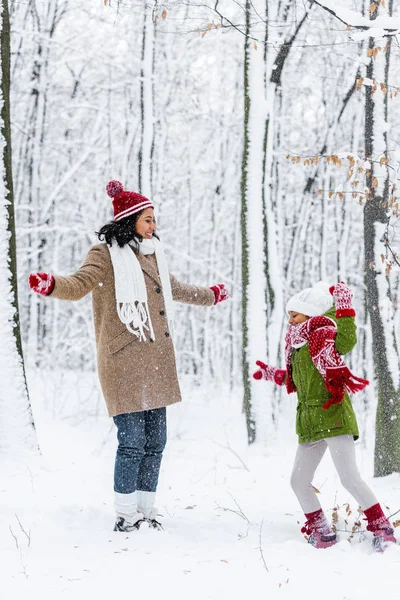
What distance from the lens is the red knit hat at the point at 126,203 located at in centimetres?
425

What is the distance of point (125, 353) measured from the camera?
415 cm

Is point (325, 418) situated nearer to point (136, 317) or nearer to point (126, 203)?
point (136, 317)

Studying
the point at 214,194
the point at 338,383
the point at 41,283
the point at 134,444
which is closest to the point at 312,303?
the point at 338,383

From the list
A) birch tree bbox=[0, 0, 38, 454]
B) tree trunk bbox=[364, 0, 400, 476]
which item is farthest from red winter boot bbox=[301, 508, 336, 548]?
birch tree bbox=[0, 0, 38, 454]

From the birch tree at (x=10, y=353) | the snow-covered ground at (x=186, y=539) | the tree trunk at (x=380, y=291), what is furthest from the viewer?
the birch tree at (x=10, y=353)

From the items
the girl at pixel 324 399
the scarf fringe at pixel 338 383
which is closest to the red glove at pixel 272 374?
the girl at pixel 324 399

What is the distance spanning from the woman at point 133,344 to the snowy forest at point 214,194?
1.53ft

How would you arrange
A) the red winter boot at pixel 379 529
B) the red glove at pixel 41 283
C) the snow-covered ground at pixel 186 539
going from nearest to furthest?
the snow-covered ground at pixel 186 539 → the red glove at pixel 41 283 → the red winter boot at pixel 379 529

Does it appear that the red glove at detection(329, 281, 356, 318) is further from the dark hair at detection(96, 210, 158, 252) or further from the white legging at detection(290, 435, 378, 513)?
the dark hair at detection(96, 210, 158, 252)

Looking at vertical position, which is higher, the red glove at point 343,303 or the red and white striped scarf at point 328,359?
the red glove at point 343,303

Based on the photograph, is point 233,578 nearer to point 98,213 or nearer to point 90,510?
point 90,510

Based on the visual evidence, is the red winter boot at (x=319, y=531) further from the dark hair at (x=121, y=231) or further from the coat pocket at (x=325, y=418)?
the dark hair at (x=121, y=231)

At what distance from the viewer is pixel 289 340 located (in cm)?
413

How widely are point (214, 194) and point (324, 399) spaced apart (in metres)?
15.0
